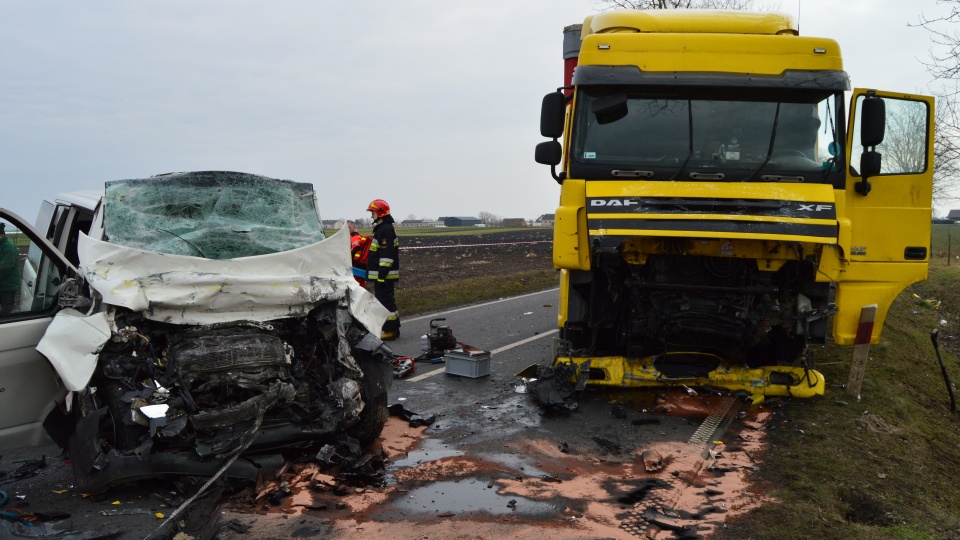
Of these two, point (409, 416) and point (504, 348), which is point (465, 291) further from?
point (409, 416)

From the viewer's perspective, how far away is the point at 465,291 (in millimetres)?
16766

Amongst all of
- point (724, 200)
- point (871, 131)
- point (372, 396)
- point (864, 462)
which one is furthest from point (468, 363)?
point (871, 131)

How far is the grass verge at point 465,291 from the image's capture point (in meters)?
14.8

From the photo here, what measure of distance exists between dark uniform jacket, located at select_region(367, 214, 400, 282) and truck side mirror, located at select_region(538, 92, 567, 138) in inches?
124

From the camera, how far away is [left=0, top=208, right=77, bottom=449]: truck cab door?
4.88 metres

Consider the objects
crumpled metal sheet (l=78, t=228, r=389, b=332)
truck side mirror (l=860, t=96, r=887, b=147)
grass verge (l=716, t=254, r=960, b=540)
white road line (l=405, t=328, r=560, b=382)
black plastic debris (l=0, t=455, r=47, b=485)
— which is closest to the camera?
grass verge (l=716, t=254, r=960, b=540)

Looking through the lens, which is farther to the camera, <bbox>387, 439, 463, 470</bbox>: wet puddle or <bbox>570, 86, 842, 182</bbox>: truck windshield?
<bbox>570, 86, 842, 182</bbox>: truck windshield

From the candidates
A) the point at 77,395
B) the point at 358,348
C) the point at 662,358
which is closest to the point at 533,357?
the point at 662,358

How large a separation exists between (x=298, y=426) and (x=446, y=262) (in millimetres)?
21778

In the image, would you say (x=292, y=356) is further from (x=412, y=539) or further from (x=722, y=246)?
(x=722, y=246)

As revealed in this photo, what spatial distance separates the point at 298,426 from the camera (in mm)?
5230

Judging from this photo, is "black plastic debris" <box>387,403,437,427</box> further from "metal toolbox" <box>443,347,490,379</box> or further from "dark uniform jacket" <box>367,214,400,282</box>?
"dark uniform jacket" <box>367,214,400,282</box>

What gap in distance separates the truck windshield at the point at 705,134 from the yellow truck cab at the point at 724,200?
0.04 ft

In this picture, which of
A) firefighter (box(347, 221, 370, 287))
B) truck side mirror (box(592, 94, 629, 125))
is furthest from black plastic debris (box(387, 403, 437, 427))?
firefighter (box(347, 221, 370, 287))
